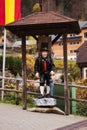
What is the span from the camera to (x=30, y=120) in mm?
10656

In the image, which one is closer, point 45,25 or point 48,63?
point 45,25

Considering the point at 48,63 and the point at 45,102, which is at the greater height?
the point at 48,63

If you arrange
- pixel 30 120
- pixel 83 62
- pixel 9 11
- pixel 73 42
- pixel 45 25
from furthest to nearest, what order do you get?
pixel 73 42 < pixel 83 62 < pixel 9 11 < pixel 45 25 < pixel 30 120

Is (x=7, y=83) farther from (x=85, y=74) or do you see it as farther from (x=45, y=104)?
(x=85, y=74)

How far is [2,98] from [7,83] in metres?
3.28

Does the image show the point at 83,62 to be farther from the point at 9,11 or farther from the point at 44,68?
the point at 44,68

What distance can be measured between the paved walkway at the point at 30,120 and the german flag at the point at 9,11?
427 centimetres

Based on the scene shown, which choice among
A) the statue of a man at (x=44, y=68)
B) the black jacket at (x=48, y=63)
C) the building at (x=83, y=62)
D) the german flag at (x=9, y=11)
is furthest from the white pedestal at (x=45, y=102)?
the building at (x=83, y=62)

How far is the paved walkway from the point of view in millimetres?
9727

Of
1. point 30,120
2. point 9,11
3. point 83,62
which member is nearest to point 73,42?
point 83,62

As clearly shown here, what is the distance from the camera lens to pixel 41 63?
39.7 feet

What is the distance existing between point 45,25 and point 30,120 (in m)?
2.55

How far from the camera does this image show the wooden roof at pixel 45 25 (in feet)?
38.5

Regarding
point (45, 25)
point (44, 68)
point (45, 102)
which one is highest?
point (45, 25)
